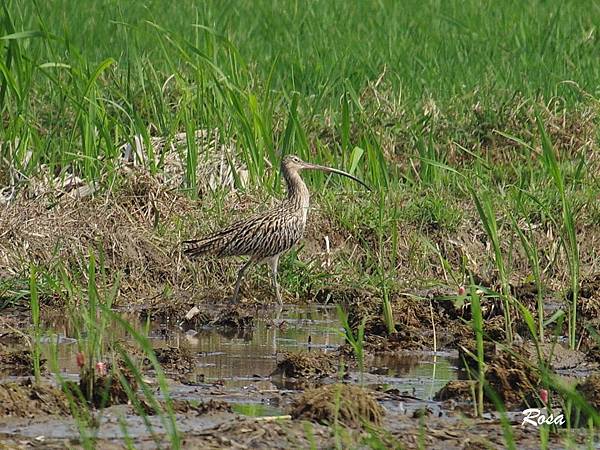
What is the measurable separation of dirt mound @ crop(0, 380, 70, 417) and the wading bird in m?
3.13

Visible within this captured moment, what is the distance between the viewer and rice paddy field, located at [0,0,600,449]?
20.0 ft

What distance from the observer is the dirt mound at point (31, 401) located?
6.01 m

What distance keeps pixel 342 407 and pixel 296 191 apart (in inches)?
161

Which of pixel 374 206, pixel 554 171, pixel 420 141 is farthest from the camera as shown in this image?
pixel 420 141

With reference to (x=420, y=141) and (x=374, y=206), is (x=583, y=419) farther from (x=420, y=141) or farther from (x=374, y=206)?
(x=420, y=141)

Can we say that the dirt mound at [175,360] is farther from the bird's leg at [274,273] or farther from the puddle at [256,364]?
the bird's leg at [274,273]

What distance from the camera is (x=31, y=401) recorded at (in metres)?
6.09

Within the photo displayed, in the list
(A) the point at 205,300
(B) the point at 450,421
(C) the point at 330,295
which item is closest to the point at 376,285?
(C) the point at 330,295

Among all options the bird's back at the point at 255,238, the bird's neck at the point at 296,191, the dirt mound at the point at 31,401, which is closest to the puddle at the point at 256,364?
the dirt mound at the point at 31,401

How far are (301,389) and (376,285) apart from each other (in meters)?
2.52

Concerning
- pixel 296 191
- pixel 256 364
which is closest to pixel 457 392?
pixel 256 364

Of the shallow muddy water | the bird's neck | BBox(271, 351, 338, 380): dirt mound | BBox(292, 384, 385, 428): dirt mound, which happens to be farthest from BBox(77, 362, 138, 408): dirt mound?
the bird's neck

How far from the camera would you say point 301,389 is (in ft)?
22.3

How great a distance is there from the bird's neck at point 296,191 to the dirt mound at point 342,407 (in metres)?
3.80
